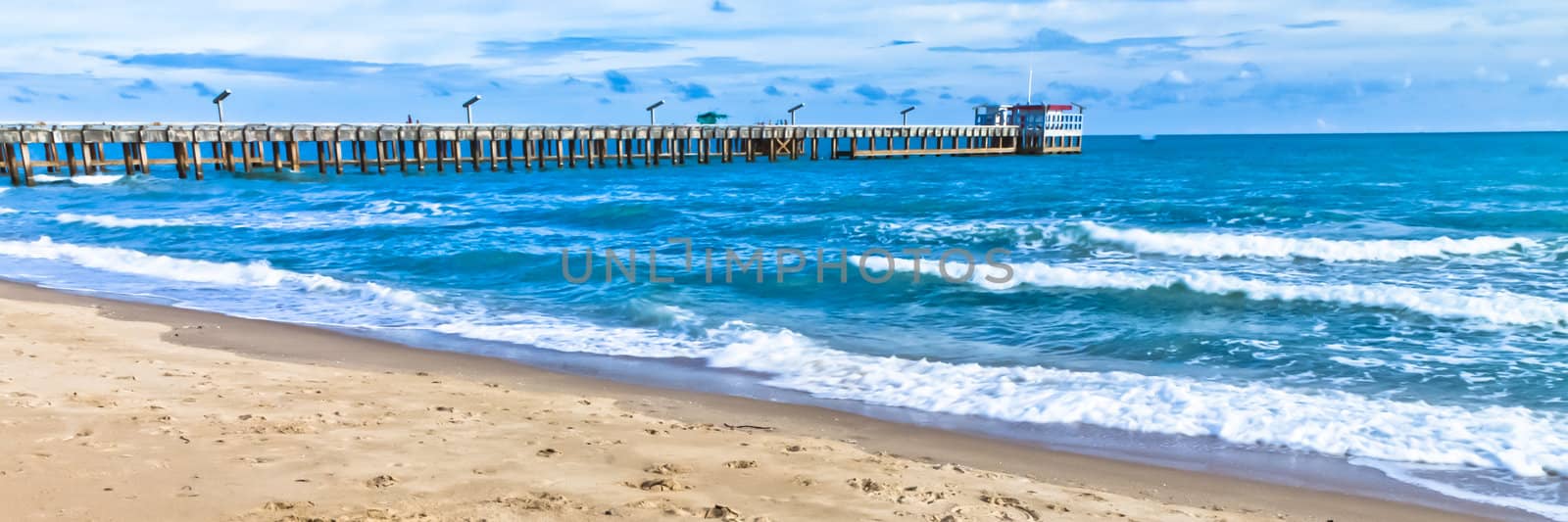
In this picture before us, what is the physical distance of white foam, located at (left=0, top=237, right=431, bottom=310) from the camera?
13.4 meters

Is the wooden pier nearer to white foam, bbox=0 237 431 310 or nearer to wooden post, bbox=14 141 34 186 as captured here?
wooden post, bbox=14 141 34 186

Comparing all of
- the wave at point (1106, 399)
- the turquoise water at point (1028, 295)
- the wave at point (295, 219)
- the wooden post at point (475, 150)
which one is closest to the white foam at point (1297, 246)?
the turquoise water at point (1028, 295)

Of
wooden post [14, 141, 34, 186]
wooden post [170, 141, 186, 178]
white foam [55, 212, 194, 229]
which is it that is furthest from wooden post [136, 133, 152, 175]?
white foam [55, 212, 194, 229]

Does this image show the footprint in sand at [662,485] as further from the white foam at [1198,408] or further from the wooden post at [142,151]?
the wooden post at [142,151]

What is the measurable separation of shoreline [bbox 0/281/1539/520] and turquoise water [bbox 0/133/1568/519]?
1.93 ft

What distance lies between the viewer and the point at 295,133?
128ft

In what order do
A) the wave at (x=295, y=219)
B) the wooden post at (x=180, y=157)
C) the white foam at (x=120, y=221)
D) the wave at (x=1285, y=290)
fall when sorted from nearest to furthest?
the wave at (x=1285, y=290)
the white foam at (x=120, y=221)
the wave at (x=295, y=219)
the wooden post at (x=180, y=157)

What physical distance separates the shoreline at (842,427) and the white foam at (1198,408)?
0.76m

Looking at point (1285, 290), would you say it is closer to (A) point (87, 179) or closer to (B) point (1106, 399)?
(B) point (1106, 399)

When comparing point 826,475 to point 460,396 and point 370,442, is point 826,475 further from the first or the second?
point 460,396

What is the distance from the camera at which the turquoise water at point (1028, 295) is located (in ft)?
23.8

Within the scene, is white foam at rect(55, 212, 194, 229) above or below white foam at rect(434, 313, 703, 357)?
below

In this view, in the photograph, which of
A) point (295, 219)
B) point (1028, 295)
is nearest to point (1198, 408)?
point (1028, 295)

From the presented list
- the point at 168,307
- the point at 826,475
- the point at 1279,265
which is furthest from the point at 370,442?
the point at 1279,265
